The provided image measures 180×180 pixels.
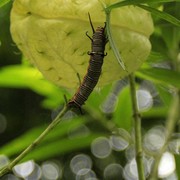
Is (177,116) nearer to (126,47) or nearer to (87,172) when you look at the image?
(126,47)

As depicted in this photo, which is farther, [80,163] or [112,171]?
[80,163]

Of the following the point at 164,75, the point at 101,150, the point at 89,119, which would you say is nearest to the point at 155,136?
the point at 101,150

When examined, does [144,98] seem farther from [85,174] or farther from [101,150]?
[85,174]

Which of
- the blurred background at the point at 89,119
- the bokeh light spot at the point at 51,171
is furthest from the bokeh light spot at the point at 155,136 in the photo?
the bokeh light spot at the point at 51,171

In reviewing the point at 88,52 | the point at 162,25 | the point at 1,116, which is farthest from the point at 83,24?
the point at 1,116

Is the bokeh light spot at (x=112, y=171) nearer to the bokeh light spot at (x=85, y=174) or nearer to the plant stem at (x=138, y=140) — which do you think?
the bokeh light spot at (x=85, y=174)

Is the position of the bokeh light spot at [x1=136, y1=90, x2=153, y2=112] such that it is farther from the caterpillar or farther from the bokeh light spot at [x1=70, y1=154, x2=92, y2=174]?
the caterpillar

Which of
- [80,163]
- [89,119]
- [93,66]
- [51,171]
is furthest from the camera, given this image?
[80,163]
